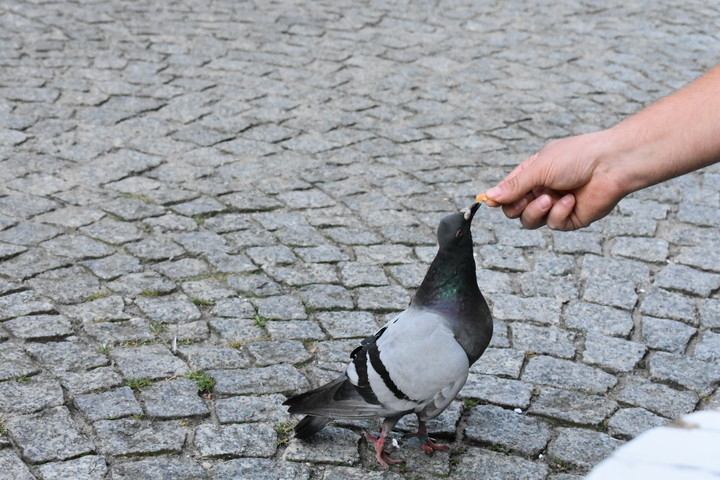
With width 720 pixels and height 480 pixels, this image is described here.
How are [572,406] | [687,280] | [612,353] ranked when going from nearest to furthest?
[572,406] → [612,353] → [687,280]

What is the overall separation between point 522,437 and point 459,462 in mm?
288

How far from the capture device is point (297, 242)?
16.6 ft

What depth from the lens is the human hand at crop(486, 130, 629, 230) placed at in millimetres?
3156

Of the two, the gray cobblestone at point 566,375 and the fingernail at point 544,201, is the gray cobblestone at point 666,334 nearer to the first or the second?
the gray cobblestone at point 566,375

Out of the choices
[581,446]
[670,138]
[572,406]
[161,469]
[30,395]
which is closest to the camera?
[670,138]

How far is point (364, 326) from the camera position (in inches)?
171

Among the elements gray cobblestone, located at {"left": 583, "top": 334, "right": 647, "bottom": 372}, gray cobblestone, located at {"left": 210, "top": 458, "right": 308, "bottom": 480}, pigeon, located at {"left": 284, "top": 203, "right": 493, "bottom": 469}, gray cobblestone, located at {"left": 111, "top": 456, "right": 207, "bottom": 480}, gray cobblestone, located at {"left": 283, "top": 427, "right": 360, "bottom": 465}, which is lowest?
gray cobblestone, located at {"left": 583, "top": 334, "right": 647, "bottom": 372}

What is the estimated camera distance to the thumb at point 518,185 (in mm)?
3287

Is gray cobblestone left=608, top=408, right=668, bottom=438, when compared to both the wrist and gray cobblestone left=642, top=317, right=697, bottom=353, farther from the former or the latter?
the wrist

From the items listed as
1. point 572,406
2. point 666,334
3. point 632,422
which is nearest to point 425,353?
point 572,406

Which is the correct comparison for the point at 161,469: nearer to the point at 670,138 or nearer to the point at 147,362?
the point at 147,362

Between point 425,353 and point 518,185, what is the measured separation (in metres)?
0.67

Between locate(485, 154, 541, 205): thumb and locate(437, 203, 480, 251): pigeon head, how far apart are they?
9 centimetres

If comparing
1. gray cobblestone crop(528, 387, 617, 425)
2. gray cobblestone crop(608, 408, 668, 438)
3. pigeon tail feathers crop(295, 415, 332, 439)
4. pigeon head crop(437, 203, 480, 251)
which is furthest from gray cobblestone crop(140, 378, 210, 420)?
gray cobblestone crop(608, 408, 668, 438)
